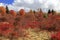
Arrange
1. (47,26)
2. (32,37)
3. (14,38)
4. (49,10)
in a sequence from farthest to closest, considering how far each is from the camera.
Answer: (49,10)
(47,26)
(32,37)
(14,38)

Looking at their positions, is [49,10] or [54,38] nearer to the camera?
[54,38]

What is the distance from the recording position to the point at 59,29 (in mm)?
27078

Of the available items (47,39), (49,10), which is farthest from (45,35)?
(49,10)

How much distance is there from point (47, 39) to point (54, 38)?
3.04 ft

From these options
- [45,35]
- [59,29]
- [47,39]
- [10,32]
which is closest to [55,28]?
[59,29]

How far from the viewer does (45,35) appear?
77.3ft

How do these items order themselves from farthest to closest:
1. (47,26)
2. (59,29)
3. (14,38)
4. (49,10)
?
(49,10), (47,26), (59,29), (14,38)

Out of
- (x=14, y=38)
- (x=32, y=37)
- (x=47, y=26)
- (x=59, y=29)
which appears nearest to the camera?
(x=14, y=38)

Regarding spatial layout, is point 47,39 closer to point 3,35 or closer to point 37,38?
A: point 37,38

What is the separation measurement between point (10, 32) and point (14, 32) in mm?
438

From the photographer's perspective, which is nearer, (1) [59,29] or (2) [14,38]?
(2) [14,38]

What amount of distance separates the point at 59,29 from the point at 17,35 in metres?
7.71

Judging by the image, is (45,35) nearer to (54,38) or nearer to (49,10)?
(54,38)

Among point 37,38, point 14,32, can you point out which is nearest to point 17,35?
point 14,32
